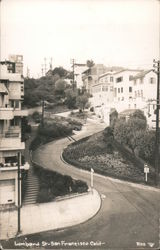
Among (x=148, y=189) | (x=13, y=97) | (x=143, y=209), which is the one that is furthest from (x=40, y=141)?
(x=143, y=209)

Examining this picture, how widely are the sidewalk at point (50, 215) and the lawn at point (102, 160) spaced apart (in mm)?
5610

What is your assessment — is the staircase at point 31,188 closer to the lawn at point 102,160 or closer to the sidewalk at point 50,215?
the sidewalk at point 50,215

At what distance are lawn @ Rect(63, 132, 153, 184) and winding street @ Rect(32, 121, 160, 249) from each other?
0.96 meters

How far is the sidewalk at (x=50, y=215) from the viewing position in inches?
712

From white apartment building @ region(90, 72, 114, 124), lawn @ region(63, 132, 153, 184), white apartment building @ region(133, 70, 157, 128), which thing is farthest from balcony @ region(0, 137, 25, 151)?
white apartment building @ region(90, 72, 114, 124)

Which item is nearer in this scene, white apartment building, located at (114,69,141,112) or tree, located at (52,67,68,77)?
white apartment building, located at (114,69,141,112)

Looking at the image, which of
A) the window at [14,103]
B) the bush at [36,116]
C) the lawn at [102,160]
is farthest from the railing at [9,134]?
the bush at [36,116]

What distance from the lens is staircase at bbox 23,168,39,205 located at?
22219 mm

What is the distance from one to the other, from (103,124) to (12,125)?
84.0ft

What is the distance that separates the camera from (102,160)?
31.2m

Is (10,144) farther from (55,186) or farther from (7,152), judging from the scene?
(55,186)

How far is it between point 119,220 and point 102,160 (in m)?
12.1

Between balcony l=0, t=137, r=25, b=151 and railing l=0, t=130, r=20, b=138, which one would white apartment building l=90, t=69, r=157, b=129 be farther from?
balcony l=0, t=137, r=25, b=151

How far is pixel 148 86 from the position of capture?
1873 inches
